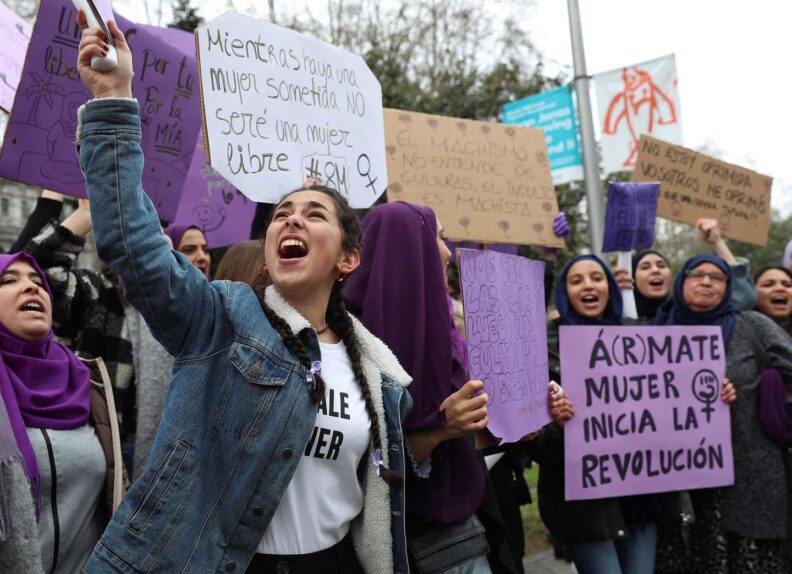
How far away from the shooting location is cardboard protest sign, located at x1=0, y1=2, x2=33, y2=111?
9.71ft

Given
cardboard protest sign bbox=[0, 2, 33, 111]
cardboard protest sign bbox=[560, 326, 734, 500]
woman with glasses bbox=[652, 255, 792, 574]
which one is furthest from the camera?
woman with glasses bbox=[652, 255, 792, 574]

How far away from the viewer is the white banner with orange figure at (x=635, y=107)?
648 cm

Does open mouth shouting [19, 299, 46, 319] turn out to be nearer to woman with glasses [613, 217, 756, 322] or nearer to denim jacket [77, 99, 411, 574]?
denim jacket [77, 99, 411, 574]

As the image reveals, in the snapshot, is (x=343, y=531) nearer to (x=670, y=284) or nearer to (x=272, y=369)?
(x=272, y=369)

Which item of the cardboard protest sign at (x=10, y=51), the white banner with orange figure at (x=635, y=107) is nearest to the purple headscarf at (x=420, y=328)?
the cardboard protest sign at (x=10, y=51)

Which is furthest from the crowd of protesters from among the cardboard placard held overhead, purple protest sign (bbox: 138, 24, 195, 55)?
purple protest sign (bbox: 138, 24, 195, 55)

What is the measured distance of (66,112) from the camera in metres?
2.64

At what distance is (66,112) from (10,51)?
66 cm

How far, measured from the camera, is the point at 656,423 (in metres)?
3.28

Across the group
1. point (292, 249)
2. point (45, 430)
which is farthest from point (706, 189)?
point (45, 430)

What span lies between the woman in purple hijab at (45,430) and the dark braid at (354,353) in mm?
976

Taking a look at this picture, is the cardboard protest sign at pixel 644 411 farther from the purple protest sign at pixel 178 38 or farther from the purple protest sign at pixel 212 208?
the purple protest sign at pixel 178 38

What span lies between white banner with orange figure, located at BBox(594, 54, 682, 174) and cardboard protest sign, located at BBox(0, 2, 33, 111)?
15.7ft

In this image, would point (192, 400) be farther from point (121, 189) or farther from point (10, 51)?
point (10, 51)
